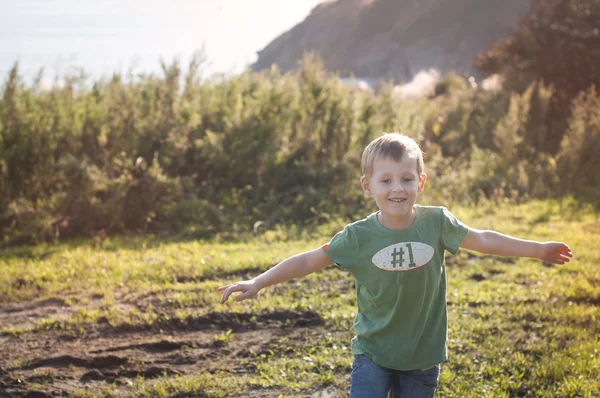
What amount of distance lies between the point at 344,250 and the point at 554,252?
1.00 metres

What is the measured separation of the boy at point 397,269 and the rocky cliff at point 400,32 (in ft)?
218

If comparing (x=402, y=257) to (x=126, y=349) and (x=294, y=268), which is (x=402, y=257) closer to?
(x=294, y=268)

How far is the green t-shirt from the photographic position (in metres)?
2.91

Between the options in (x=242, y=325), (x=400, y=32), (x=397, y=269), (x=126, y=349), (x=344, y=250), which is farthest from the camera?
(x=400, y=32)

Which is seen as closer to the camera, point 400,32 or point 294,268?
point 294,268

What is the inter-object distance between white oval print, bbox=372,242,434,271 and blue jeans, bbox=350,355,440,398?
441 mm

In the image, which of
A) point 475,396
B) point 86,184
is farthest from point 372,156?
point 86,184

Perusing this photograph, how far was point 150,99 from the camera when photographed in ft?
32.9

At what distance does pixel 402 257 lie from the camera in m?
2.90

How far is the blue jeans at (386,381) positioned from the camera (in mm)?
2893

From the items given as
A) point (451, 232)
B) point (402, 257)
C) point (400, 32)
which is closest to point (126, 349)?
point (402, 257)

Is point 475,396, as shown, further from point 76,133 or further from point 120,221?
point 76,133

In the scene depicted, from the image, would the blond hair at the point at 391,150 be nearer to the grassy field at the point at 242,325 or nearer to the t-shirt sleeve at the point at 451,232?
the t-shirt sleeve at the point at 451,232

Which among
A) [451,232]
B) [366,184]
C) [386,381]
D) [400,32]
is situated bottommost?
[386,381]
